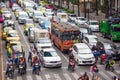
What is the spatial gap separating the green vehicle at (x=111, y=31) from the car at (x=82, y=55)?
11.7 meters

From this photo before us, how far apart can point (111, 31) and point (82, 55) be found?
47.8ft

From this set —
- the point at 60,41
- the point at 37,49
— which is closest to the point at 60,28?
the point at 60,41

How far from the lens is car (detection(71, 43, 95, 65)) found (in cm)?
3506

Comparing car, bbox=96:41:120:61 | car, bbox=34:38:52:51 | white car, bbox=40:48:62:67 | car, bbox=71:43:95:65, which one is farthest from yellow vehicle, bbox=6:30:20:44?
white car, bbox=40:48:62:67

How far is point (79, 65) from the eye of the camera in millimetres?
35562

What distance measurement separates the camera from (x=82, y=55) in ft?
116

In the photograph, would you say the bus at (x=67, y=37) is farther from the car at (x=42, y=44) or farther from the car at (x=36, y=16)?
the car at (x=36, y=16)

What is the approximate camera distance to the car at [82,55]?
35.1 metres

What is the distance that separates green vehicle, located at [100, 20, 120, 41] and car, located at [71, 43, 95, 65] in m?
11.7

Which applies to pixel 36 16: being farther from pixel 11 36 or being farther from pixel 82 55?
pixel 82 55

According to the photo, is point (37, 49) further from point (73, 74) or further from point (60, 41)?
point (73, 74)

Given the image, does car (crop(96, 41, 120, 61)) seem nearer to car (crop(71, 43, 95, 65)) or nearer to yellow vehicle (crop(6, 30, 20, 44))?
car (crop(71, 43, 95, 65))

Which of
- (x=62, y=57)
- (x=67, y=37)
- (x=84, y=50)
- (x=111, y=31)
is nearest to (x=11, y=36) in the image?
(x=67, y=37)

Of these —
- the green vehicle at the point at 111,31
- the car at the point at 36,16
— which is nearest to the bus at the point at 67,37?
the green vehicle at the point at 111,31
